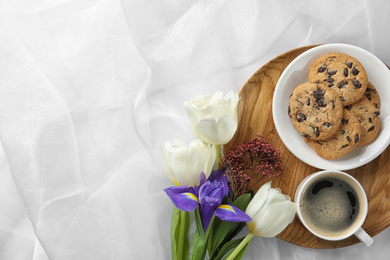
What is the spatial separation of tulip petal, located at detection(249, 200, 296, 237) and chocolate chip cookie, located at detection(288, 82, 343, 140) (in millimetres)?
250

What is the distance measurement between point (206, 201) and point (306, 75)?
485mm

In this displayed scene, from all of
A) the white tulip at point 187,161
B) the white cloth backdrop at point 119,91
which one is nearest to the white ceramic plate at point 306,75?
the white cloth backdrop at point 119,91

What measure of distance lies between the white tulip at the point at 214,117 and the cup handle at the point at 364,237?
17.0 inches

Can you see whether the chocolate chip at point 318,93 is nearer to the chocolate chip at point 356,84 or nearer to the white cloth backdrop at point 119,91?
the chocolate chip at point 356,84

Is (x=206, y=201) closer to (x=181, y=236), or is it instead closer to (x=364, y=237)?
(x=181, y=236)

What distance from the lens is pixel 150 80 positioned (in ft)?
3.90

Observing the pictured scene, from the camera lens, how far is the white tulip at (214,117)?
923 millimetres

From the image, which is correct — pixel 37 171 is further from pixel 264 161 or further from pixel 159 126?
pixel 264 161

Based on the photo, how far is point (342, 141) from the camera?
107 cm

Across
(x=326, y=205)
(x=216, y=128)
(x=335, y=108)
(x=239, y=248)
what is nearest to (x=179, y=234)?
(x=239, y=248)

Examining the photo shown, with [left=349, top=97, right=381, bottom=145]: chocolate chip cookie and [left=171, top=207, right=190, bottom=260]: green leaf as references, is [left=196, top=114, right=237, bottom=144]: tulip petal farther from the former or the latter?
[left=349, top=97, right=381, bottom=145]: chocolate chip cookie

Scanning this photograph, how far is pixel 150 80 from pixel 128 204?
36 cm

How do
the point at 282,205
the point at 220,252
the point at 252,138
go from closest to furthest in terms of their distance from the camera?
the point at 282,205 < the point at 220,252 < the point at 252,138

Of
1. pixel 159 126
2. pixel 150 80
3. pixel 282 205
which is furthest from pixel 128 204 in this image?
pixel 282 205
